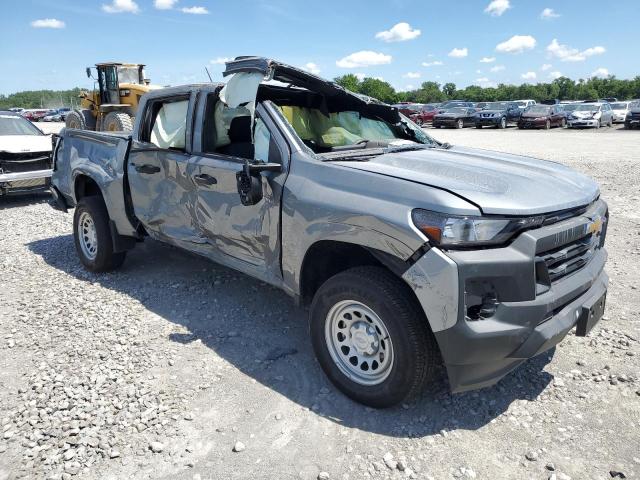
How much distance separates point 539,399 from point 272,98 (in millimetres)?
2844

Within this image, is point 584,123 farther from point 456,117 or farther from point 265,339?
point 265,339

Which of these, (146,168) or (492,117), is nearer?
(146,168)

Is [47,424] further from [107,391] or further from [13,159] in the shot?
[13,159]

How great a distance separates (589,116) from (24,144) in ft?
93.4

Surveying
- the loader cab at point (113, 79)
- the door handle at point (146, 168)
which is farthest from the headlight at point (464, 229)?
the loader cab at point (113, 79)

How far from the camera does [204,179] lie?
3988 mm

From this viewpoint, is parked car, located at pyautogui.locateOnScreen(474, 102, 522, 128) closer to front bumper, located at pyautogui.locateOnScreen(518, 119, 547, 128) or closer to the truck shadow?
front bumper, located at pyautogui.locateOnScreen(518, 119, 547, 128)

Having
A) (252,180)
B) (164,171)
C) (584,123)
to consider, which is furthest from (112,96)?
(584,123)

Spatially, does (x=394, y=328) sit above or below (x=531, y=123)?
below

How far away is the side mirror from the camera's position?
3241 millimetres

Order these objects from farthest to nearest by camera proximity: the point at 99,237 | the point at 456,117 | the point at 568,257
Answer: the point at 456,117 → the point at 99,237 → the point at 568,257

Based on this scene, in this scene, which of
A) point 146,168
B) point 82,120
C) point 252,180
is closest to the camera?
point 252,180

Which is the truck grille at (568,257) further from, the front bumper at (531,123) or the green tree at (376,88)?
the green tree at (376,88)

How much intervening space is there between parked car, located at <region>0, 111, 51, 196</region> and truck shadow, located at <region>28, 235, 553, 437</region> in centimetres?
347
